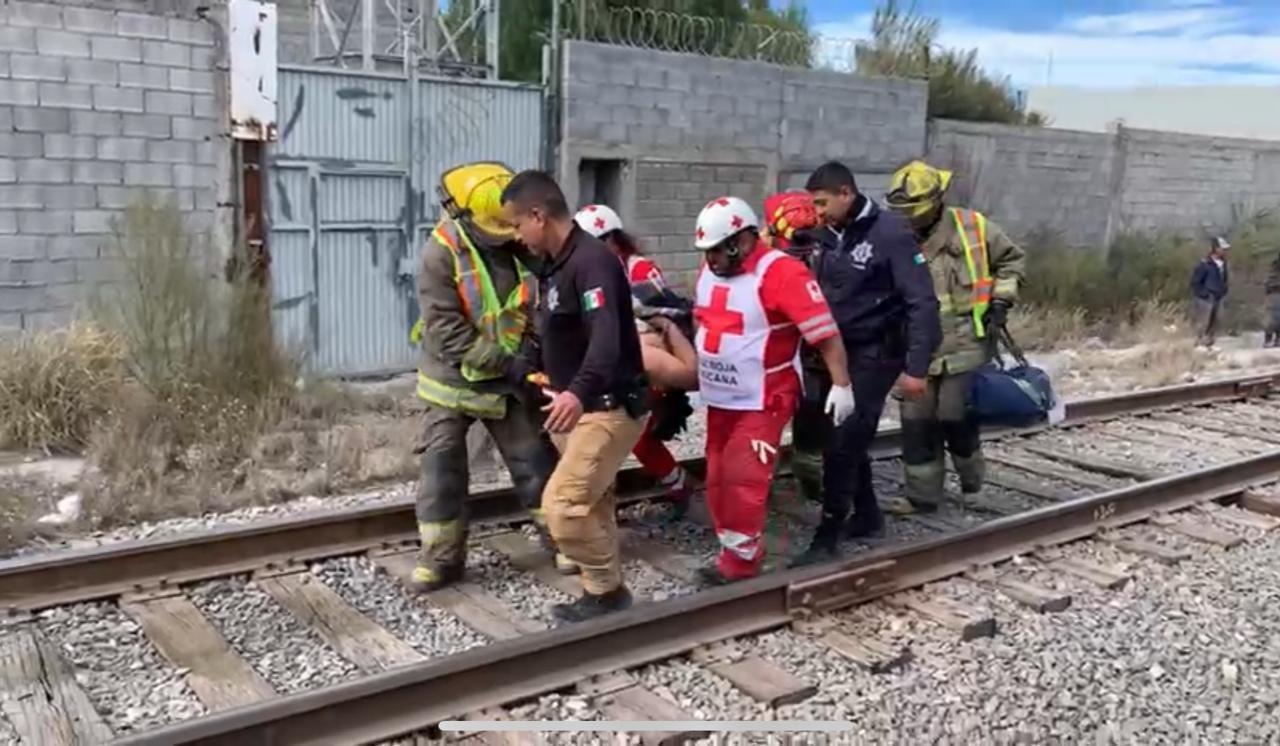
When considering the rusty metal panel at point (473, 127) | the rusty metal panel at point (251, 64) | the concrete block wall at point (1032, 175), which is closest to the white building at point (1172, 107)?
the concrete block wall at point (1032, 175)

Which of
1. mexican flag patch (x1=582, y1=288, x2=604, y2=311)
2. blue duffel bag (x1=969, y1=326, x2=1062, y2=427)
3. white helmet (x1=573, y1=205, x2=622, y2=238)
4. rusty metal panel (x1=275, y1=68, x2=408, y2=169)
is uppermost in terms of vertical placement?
rusty metal panel (x1=275, y1=68, x2=408, y2=169)

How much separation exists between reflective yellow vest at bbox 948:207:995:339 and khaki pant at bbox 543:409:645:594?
251cm

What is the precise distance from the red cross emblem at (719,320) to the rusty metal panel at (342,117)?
6470mm

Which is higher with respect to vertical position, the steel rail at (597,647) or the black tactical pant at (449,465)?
the black tactical pant at (449,465)

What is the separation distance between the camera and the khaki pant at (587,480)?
499 centimetres

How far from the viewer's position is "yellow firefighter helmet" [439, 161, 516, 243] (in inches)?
207

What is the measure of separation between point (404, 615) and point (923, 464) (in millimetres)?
3274

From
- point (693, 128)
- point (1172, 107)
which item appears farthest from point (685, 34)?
point (1172, 107)

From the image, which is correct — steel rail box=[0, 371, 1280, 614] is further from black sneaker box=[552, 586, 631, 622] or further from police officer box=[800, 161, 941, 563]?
police officer box=[800, 161, 941, 563]

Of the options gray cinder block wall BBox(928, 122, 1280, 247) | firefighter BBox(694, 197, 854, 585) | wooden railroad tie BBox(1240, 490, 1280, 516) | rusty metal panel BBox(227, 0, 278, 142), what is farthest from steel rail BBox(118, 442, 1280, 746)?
gray cinder block wall BBox(928, 122, 1280, 247)

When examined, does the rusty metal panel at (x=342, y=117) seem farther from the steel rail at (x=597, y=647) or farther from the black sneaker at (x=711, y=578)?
the steel rail at (x=597, y=647)

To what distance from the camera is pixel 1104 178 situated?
19.6 m

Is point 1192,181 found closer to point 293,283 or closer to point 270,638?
point 293,283

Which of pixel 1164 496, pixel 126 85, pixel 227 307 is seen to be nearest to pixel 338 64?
pixel 126 85
